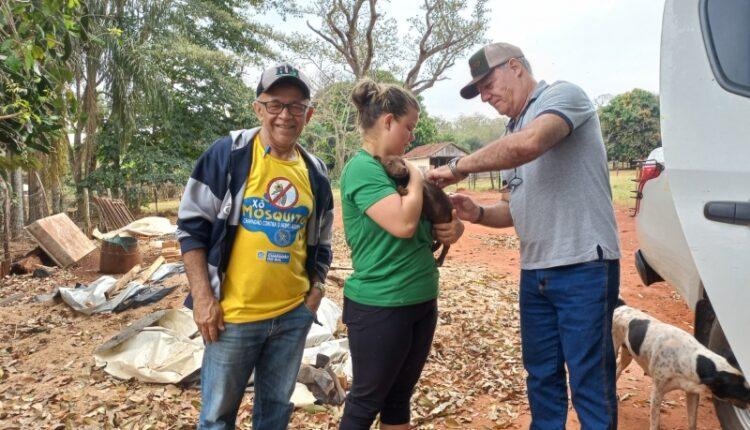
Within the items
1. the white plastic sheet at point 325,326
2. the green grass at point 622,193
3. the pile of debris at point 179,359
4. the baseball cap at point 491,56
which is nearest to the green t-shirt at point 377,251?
the baseball cap at point 491,56

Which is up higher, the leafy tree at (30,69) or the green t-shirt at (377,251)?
the leafy tree at (30,69)

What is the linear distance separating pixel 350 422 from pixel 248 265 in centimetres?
86

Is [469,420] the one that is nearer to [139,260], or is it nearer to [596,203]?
[596,203]

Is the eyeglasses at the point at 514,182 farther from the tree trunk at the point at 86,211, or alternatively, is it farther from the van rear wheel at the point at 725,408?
the tree trunk at the point at 86,211

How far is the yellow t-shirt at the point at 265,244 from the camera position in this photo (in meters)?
2.21

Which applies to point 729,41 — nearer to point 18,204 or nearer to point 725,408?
point 725,408

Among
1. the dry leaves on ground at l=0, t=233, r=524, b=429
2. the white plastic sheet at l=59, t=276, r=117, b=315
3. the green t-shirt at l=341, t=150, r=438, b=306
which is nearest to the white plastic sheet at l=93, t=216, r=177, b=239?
the dry leaves on ground at l=0, t=233, r=524, b=429

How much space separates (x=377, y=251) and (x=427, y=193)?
0.35 m

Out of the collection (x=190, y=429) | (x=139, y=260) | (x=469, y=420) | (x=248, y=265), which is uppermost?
(x=248, y=265)

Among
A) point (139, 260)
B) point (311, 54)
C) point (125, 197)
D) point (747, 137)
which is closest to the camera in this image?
point (747, 137)

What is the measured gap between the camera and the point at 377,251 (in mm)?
2148

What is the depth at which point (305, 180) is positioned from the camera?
2424mm

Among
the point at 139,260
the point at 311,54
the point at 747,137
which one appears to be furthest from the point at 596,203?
the point at 311,54

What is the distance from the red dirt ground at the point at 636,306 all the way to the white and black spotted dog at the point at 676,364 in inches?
16.8
